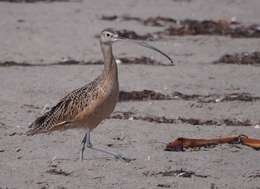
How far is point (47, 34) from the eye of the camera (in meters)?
18.1

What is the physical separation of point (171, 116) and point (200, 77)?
7.44ft

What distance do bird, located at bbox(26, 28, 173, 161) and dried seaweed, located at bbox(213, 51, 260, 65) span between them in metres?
5.36

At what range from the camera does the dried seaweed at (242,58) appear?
54.0 ft

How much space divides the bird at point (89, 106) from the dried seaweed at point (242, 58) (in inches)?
211

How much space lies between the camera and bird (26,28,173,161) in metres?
11.0

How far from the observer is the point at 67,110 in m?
11.2

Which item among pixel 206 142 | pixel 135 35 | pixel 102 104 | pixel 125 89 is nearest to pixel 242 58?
pixel 135 35

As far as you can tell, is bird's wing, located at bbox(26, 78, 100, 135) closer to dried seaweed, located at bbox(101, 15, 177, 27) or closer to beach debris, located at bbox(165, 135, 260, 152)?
beach debris, located at bbox(165, 135, 260, 152)

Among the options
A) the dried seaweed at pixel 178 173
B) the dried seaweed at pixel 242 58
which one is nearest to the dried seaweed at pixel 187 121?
the dried seaweed at pixel 178 173

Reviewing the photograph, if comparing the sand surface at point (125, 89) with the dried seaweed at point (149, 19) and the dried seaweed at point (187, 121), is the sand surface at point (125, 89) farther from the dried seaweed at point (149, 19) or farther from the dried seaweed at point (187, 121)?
the dried seaweed at point (149, 19)

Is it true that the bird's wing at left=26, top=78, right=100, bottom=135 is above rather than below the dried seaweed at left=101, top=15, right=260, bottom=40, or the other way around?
below

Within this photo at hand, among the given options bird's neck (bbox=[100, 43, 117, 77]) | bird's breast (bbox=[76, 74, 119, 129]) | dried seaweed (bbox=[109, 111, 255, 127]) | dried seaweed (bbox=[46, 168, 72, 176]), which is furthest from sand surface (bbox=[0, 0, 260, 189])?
bird's neck (bbox=[100, 43, 117, 77])

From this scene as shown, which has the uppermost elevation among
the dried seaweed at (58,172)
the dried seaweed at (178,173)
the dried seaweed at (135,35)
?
the dried seaweed at (135,35)

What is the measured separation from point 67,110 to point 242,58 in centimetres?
608
